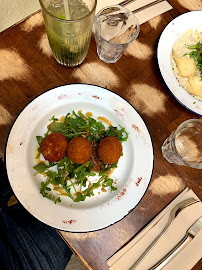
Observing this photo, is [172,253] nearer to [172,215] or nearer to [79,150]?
[172,215]

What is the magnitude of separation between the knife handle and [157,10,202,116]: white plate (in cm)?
42

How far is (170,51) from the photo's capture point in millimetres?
947

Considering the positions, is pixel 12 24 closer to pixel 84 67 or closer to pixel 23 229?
pixel 84 67

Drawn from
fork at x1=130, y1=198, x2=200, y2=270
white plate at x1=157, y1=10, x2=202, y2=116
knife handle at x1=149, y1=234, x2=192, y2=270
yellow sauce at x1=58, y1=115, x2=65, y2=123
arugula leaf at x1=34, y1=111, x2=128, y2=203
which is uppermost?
white plate at x1=157, y1=10, x2=202, y2=116

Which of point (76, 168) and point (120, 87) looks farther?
point (120, 87)

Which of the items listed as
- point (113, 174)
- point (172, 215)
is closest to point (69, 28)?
point (113, 174)

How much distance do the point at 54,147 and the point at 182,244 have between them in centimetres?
52

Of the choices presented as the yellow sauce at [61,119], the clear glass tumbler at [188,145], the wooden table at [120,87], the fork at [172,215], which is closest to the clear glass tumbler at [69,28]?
the wooden table at [120,87]

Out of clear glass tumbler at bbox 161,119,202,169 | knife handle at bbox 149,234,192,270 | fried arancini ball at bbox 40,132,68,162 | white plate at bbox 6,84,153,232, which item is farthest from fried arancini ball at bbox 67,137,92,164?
knife handle at bbox 149,234,192,270

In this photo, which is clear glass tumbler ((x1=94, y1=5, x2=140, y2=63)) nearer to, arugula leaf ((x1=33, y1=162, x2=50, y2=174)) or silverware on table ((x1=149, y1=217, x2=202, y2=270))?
arugula leaf ((x1=33, y1=162, x2=50, y2=174))

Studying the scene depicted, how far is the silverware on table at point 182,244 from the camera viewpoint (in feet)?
2.69

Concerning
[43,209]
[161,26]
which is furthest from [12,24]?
[43,209]

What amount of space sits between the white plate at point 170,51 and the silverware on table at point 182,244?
37 centimetres

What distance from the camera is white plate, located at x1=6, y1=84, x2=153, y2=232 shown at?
2.54 ft
